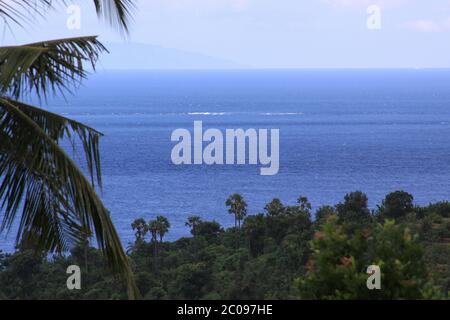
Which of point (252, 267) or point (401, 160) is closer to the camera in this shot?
point (252, 267)

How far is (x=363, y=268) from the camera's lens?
702 centimetres

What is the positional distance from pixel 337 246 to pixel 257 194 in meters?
55.5

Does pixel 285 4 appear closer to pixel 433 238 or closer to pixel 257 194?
pixel 257 194

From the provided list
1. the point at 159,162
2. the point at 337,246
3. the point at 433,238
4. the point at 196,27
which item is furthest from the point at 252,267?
the point at 196,27

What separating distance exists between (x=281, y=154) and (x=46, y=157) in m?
72.7

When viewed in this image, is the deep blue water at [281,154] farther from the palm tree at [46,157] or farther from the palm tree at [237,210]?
the palm tree at [46,157]

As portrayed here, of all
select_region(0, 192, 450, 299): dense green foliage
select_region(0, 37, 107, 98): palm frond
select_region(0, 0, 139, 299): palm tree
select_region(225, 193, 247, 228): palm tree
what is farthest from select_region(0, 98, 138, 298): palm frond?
select_region(225, 193, 247, 228): palm tree

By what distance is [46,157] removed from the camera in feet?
14.8

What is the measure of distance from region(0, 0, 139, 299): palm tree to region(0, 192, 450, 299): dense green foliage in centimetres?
279

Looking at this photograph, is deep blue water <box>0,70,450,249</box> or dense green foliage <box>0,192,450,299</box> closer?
dense green foliage <box>0,192,450,299</box>

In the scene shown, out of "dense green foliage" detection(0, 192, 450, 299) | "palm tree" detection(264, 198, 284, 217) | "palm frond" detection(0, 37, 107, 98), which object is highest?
"palm frond" detection(0, 37, 107, 98)

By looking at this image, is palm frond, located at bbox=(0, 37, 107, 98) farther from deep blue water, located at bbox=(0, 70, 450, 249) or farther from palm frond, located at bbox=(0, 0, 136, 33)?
deep blue water, located at bbox=(0, 70, 450, 249)

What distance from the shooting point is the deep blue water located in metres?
58.8

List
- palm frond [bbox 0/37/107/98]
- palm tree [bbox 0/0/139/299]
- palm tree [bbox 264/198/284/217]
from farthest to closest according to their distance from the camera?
palm tree [bbox 264/198/284/217], palm frond [bbox 0/37/107/98], palm tree [bbox 0/0/139/299]
